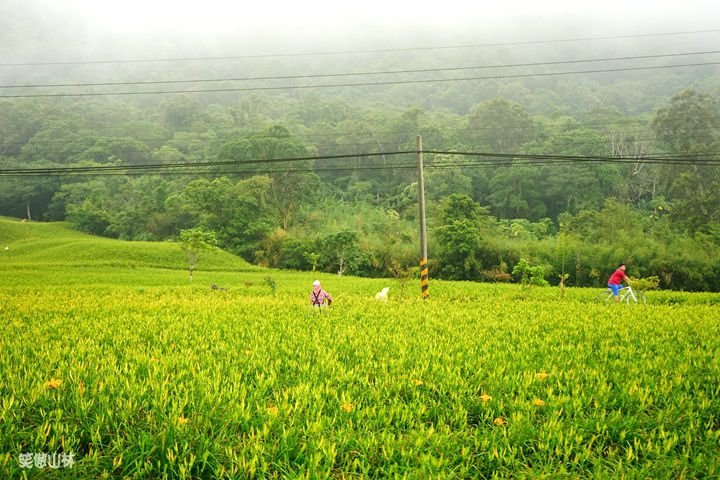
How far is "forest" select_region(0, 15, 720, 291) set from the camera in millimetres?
32656

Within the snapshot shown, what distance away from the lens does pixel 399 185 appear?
62.8m

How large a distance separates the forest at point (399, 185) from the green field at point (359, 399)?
8.43 metres

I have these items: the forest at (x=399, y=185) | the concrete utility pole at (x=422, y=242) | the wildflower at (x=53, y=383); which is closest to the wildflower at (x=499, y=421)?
the wildflower at (x=53, y=383)

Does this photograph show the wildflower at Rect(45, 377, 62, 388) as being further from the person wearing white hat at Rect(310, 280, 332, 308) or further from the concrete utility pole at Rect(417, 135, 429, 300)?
the concrete utility pole at Rect(417, 135, 429, 300)

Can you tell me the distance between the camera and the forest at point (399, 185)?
32.7 metres

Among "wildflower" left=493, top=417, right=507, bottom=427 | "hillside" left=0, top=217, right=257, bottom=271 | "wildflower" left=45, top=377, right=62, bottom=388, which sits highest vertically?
"wildflower" left=45, top=377, right=62, bottom=388

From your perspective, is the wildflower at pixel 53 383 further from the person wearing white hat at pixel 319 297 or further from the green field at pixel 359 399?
the person wearing white hat at pixel 319 297

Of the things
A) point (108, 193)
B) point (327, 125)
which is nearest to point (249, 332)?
point (108, 193)

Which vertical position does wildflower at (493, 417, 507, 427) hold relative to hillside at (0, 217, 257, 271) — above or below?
above

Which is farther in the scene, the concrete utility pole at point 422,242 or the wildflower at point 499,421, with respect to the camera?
the concrete utility pole at point 422,242

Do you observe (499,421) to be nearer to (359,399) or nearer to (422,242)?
(359,399)

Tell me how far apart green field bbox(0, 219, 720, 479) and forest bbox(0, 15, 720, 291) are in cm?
843

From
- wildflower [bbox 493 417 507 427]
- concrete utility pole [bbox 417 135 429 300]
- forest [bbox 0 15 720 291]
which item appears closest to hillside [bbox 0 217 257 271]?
forest [bbox 0 15 720 291]

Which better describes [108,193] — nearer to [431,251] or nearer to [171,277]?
[171,277]
